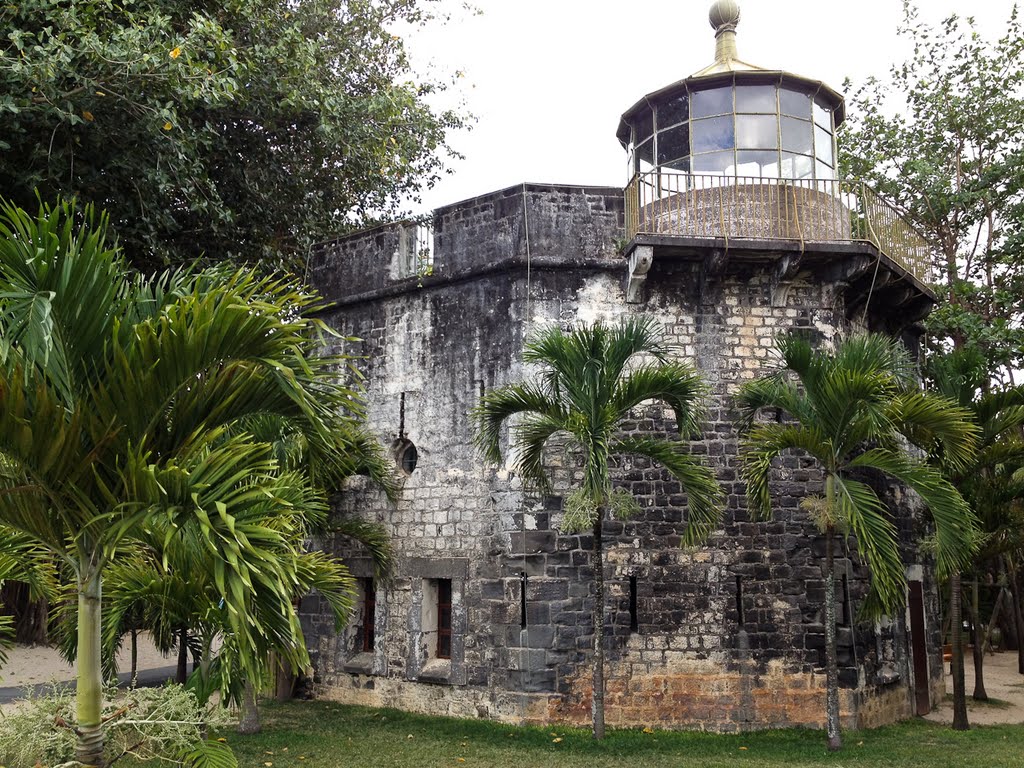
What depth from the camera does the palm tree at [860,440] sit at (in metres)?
8.44

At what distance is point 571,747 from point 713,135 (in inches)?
279

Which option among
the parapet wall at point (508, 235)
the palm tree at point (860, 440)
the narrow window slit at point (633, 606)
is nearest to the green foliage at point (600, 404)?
the palm tree at point (860, 440)

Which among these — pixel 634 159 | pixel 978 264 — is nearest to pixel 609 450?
pixel 634 159

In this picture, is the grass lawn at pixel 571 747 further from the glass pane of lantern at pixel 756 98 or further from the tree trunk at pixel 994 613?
the tree trunk at pixel 994 613

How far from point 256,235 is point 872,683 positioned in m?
10.7

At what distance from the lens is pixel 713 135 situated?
1095cm

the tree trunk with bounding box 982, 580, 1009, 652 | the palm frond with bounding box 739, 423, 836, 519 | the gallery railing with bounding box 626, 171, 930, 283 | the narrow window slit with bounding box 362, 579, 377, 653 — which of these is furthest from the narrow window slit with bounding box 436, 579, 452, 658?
the tree trunk with bounding box 982, 580, 1009, 652

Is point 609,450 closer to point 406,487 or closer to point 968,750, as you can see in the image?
point 406,487

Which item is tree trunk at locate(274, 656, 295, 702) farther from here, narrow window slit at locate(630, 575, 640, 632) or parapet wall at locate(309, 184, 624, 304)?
parapet wall at locate(309, 184, 624, 304)

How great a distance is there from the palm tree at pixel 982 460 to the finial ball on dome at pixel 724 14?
5026mm

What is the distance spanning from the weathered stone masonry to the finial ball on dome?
283cm

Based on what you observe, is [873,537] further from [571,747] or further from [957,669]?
[957,669]

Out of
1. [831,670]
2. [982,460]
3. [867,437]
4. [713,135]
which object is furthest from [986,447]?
[713,135]

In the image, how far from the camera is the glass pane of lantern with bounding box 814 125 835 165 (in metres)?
11.1
